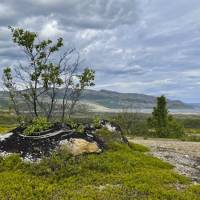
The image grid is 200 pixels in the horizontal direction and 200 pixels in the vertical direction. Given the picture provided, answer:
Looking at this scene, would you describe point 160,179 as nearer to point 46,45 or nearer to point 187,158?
point 187,158

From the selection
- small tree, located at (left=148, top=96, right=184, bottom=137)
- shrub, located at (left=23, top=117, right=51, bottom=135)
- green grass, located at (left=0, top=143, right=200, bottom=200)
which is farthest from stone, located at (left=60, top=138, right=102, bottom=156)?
small tree, located at (left=148, top=96, right=184, bottom=137)

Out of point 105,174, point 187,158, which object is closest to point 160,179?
point 105,174

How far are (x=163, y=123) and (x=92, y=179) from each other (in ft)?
223

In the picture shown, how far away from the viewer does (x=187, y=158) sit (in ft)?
81.8

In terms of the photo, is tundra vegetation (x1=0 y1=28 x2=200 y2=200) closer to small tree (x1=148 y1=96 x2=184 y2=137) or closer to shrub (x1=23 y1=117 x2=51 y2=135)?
shrub (x1=23 y1=117 x2=51 y2=135)

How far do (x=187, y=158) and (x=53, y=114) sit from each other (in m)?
12.9

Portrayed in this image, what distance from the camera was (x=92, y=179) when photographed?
16234 mm

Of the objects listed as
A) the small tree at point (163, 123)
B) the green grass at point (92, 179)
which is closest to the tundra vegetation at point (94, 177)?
the green grass at point (92, 179)

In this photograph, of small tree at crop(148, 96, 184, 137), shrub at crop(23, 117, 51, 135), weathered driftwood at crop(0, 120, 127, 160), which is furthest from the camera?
small tree at crop(148, 96, 184, 137)

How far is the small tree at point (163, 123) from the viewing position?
81.2 m

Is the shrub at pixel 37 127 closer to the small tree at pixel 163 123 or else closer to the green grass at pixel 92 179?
the green grass at pixel 92 179

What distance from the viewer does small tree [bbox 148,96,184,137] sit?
8125 centimetres

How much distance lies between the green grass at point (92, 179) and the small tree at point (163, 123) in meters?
61.9

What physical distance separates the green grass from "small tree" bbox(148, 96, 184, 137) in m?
61.9
